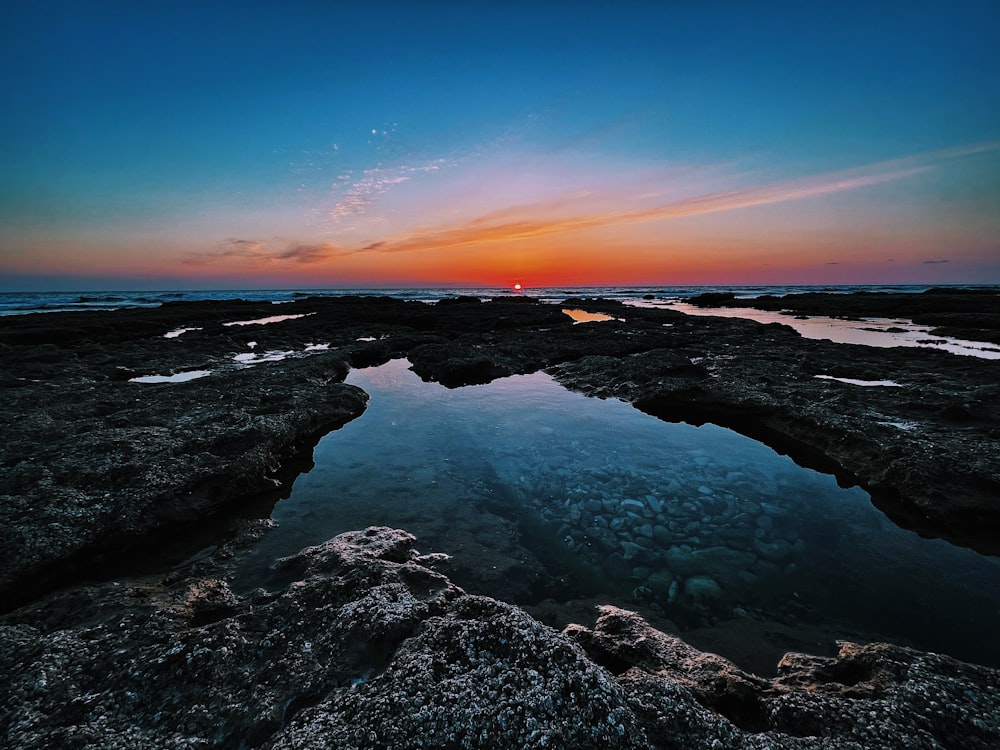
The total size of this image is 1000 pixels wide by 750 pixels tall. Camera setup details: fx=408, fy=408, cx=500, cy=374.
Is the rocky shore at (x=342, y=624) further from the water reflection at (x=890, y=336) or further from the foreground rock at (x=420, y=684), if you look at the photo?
the water reflection at (x=890, y=336)

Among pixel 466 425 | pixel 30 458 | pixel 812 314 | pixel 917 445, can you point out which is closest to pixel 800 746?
pixel 917 445

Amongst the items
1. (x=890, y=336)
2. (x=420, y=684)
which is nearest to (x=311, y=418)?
→ (x=420, y=684)

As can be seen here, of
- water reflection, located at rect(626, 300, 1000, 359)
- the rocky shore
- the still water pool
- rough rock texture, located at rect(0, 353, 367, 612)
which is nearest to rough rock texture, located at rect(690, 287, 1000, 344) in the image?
water reflection, located at rect(626, 300, 1000, 359)

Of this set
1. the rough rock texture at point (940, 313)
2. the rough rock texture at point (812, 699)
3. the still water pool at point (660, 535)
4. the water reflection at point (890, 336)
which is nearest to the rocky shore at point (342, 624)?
the rough rock texture at point (812, 699)

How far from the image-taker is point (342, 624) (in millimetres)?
5570

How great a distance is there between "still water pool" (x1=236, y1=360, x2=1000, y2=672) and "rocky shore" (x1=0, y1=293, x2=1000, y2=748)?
2.42 ft

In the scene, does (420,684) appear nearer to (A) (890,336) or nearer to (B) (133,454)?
(B) (133,454)

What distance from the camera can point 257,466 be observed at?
10.7 metres

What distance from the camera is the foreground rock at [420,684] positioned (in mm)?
4078

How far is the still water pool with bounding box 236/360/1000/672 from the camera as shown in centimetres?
647

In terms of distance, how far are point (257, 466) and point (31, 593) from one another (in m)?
4.40

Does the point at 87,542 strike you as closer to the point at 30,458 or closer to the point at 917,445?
the point at 30,458

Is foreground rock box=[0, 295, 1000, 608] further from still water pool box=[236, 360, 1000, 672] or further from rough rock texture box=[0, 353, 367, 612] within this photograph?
still water pool box=[236, 360, 1000, 672]

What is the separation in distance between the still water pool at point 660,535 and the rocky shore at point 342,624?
2.42ft
